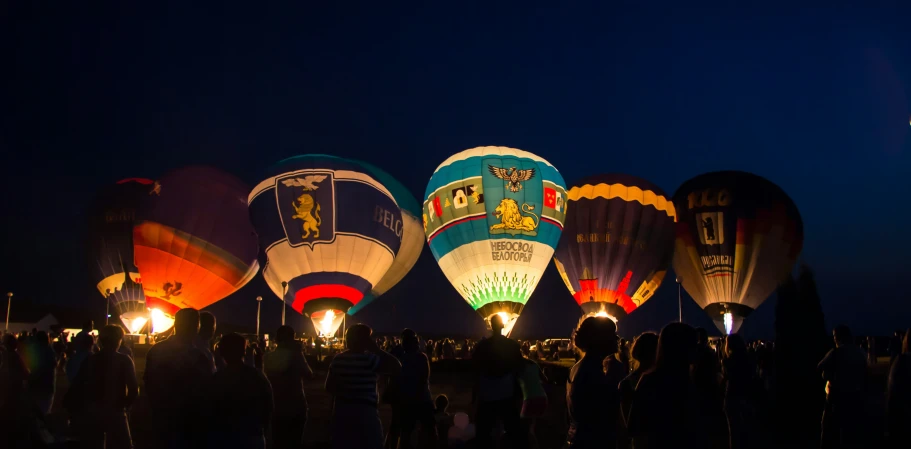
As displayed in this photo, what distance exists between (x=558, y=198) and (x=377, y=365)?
74.6 feet

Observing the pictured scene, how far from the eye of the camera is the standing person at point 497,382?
19.5 feet

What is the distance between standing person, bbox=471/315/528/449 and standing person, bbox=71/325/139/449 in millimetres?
2664

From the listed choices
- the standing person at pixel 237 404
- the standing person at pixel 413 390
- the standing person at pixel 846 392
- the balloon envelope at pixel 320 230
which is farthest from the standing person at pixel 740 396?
the balloon envelope at pixel 320 230

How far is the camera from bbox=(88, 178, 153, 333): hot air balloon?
102 feet

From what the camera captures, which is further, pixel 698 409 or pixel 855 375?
pixel 855 375

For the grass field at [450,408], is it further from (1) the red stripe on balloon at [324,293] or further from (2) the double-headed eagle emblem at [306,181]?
(2) the double-headed eagle emblem at [306,181]

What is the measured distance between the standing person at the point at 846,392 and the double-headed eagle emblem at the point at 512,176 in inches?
771

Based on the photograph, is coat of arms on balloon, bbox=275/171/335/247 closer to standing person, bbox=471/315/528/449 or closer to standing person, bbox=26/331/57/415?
standing person, bbox=26/331/57/415

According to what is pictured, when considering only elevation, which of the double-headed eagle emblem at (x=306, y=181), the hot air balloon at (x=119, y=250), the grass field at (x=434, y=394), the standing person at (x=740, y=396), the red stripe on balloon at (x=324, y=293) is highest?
the double-headed eagle emblem at (x=306, y=181)

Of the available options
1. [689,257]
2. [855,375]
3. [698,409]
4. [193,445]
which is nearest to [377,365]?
[193,445]

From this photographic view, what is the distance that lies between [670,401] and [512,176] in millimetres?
22549

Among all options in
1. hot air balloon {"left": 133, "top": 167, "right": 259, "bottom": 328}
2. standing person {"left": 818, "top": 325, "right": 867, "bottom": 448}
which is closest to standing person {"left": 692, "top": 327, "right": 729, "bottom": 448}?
standing person {"left": 818, "top": 325, "right": 867, "bottom": 448}

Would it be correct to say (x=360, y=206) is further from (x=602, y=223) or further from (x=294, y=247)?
(x=602, y=223)

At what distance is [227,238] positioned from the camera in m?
29.3
